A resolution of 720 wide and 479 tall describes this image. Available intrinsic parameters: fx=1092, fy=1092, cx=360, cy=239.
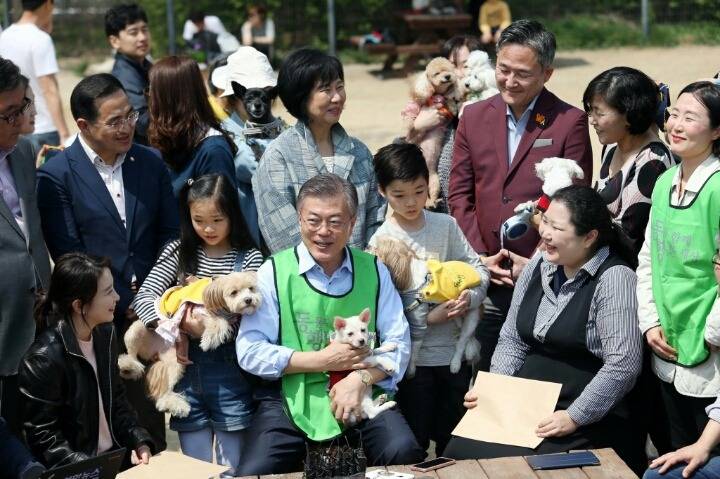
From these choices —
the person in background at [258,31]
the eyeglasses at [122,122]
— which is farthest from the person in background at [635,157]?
the person in background at [258,31]

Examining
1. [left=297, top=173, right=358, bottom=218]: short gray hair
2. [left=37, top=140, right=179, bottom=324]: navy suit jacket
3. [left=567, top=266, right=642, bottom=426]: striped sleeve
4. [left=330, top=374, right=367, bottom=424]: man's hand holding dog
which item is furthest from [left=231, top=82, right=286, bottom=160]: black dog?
[left=567, top=266, right=642, bottom=426]: striped sleeve

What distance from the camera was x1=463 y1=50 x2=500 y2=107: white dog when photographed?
234 inches

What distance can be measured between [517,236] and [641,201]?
58 centimetres

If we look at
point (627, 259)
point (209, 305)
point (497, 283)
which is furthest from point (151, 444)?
point (627, 259)

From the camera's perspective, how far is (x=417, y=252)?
4.78 meters

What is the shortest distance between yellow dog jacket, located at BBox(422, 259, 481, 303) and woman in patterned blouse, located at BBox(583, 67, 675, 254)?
0.67 m

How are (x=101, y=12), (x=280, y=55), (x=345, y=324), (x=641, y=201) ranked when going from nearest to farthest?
(x=345, y=324) < (x=641, y=201) < (x=280, y=55) < (x=101, y=12)

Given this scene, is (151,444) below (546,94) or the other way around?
below

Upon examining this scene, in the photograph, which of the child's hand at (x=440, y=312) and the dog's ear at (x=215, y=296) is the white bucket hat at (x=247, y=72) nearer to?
the dog's ear at (x=215, y=296)

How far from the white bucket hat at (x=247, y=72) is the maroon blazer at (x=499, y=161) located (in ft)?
3.56

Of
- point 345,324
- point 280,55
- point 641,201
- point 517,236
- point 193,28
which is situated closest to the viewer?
point 345,324

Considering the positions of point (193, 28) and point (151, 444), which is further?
point (193, 28)

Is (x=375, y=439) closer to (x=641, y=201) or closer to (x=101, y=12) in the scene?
(x=641, y=201)

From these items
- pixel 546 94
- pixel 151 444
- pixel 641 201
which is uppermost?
pixel 546 94
